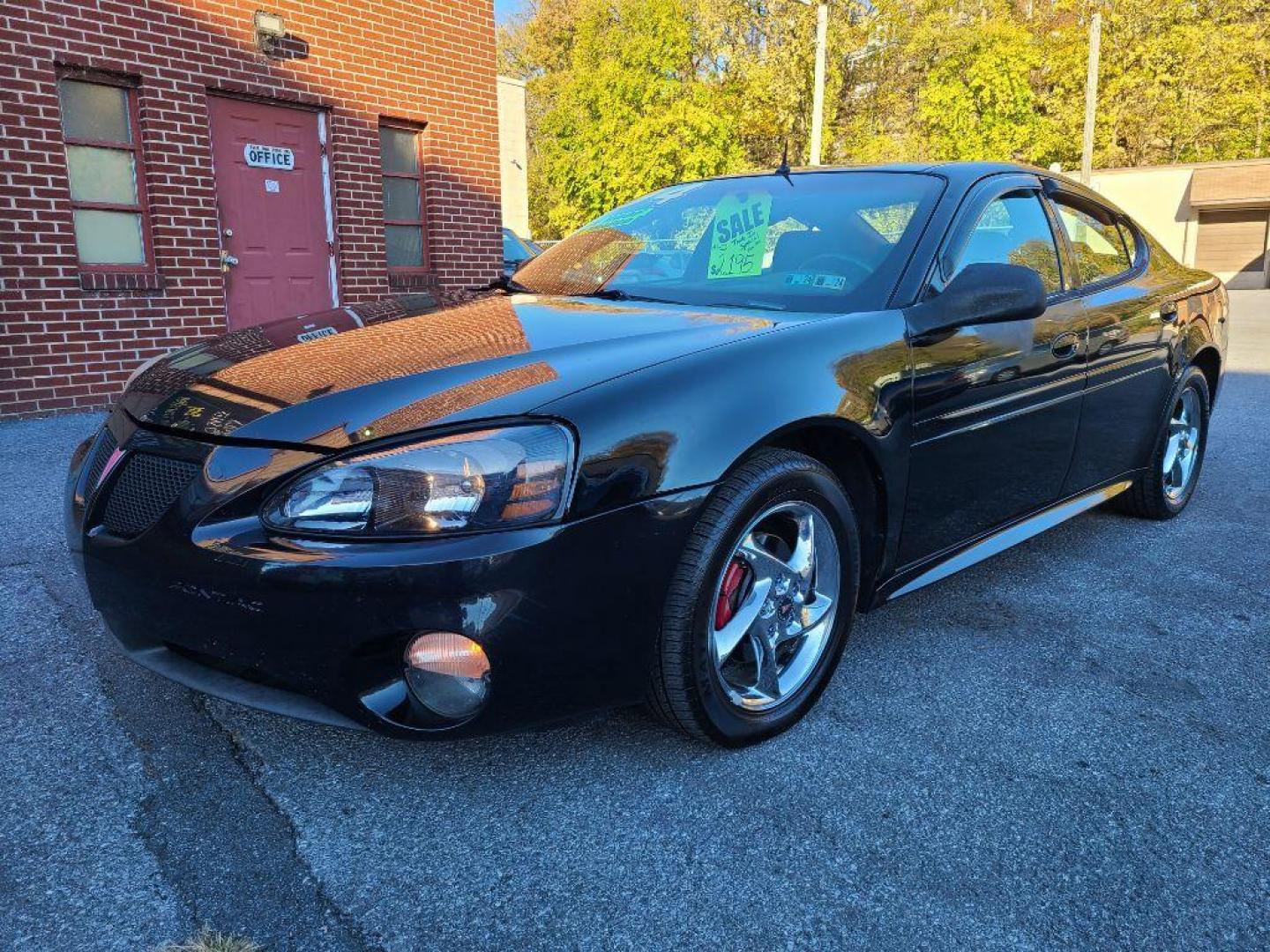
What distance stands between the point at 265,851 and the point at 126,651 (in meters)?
0.58

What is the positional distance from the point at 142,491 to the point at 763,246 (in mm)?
1891

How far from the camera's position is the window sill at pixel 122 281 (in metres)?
6.46

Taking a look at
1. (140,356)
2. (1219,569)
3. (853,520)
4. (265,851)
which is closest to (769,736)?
(853,520)

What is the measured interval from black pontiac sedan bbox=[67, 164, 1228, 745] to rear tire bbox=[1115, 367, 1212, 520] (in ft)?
3.14

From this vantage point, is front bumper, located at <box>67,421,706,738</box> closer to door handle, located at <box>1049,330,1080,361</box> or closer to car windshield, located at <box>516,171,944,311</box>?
car windshield, located at <box>516,171,944,311</box>

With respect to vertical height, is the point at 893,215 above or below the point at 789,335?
above

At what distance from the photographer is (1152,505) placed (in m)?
4.07

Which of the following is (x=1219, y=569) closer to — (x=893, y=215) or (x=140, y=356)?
(x=893, y=215)

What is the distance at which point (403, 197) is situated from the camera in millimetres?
8562

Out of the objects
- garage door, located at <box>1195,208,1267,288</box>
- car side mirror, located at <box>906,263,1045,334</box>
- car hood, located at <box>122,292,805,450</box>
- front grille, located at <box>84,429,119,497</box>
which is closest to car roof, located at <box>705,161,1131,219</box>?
car side mirror, located at <box>906,263,1045,334</box>

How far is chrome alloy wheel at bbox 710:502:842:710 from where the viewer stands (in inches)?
85.9

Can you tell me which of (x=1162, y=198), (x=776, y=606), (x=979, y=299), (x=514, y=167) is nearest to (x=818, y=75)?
(x=514, y=167)

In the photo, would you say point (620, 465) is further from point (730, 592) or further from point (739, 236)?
point (739, 236)

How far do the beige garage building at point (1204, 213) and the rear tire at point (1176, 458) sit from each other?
99.5ft
